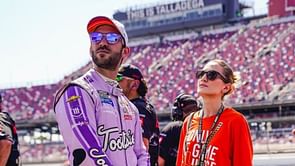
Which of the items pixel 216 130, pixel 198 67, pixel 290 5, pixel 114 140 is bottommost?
pixel 198 67

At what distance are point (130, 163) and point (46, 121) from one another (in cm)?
3308

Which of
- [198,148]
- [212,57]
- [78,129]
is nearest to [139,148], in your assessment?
[78,129]

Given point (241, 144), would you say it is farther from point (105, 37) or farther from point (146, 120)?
point (105, 37)

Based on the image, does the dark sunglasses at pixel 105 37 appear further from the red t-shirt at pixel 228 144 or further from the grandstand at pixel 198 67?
the grandstand at pixel 198 67

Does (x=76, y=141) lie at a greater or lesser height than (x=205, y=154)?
greater

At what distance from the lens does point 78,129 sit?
221 centimetres

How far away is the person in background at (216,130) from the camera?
336 centimetres

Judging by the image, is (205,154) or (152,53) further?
(152,53)

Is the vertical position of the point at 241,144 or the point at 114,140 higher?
the point at 114,140

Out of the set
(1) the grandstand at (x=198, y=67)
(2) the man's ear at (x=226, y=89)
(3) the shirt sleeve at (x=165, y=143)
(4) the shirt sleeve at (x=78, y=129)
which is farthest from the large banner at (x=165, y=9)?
(4) the shirt sleeve at (x=78, y=129)

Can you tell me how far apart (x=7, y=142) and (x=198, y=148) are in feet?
4.52

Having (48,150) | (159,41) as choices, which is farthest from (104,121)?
(159,41)

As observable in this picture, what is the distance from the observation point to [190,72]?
36.7m

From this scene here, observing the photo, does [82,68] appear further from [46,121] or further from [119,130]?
[119,130]
